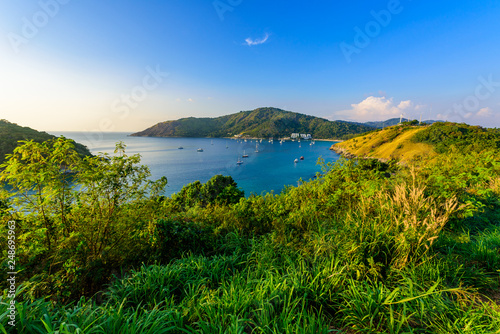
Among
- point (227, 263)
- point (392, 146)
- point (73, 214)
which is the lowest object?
point (227, 263)

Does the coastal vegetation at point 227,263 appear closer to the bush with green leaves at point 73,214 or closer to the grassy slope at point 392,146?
the bush with green leaves at point 73,214

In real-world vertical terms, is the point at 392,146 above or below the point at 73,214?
below

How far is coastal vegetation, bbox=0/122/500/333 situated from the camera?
80.8 inches

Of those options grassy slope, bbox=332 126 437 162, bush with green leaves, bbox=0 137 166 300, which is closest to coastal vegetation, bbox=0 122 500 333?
bush with green leaves, bbox=0 137 166 300

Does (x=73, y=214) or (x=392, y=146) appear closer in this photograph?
(x=73, y=214)

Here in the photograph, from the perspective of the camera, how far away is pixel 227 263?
367 cm

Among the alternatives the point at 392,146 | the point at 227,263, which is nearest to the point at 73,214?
the point at 227,263

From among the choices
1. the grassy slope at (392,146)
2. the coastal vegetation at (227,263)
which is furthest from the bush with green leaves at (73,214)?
the grassy slope at (392,146)

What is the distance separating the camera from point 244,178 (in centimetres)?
5116

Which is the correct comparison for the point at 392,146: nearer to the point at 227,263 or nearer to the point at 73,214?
the point at 227,263

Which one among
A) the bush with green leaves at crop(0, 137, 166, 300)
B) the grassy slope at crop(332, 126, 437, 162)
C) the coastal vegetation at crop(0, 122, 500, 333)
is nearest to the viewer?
the coastal vegetation at crop(0, 122, 500, 333)

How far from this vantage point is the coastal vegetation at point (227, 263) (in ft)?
6.73

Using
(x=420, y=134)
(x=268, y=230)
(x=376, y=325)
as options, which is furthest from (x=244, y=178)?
(x=420, y=134)

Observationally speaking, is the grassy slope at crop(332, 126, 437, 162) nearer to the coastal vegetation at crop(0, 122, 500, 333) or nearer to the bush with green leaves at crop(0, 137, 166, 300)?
the coastal vegetation at crop(0, 122, 500, 333)
